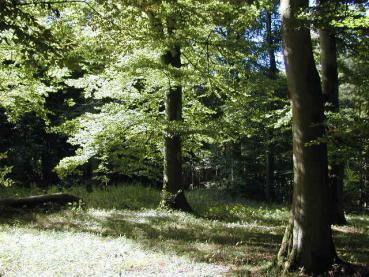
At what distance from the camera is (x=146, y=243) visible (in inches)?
405

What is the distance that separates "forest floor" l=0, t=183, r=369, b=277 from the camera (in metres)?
8.05

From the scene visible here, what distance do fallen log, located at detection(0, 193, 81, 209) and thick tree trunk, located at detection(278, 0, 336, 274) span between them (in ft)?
35.1

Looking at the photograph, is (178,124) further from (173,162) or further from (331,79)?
(331,79)

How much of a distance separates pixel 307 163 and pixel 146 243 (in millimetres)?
4679

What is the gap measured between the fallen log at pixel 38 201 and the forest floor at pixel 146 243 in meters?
0.67

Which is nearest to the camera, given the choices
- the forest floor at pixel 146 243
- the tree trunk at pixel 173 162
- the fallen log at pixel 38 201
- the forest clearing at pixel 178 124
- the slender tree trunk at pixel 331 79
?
the forest clearing at pixel 178 124

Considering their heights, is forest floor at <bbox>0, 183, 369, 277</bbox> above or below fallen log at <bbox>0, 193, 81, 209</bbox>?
below

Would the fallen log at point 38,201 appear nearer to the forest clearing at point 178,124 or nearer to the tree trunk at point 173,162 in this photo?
the forest clearing at point 178,124

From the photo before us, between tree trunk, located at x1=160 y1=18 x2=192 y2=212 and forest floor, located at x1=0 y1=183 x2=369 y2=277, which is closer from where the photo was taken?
forest floor, located at x1=0 y1=183 x2=369 y2=277

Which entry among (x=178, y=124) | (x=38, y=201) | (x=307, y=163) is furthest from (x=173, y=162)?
(x=307, y=163)

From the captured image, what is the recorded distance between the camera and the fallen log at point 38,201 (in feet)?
48.6

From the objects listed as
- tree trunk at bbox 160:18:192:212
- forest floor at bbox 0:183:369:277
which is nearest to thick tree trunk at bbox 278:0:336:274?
forest floor at bbox 0:183:369:277

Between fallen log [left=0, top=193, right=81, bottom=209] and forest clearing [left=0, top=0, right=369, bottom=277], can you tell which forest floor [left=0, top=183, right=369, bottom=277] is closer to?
forest clearing [left=0, top=0, right=369, bottom=277]

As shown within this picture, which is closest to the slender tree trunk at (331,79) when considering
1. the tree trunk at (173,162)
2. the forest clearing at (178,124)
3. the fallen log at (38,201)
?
the forest clearing at (178,124)
